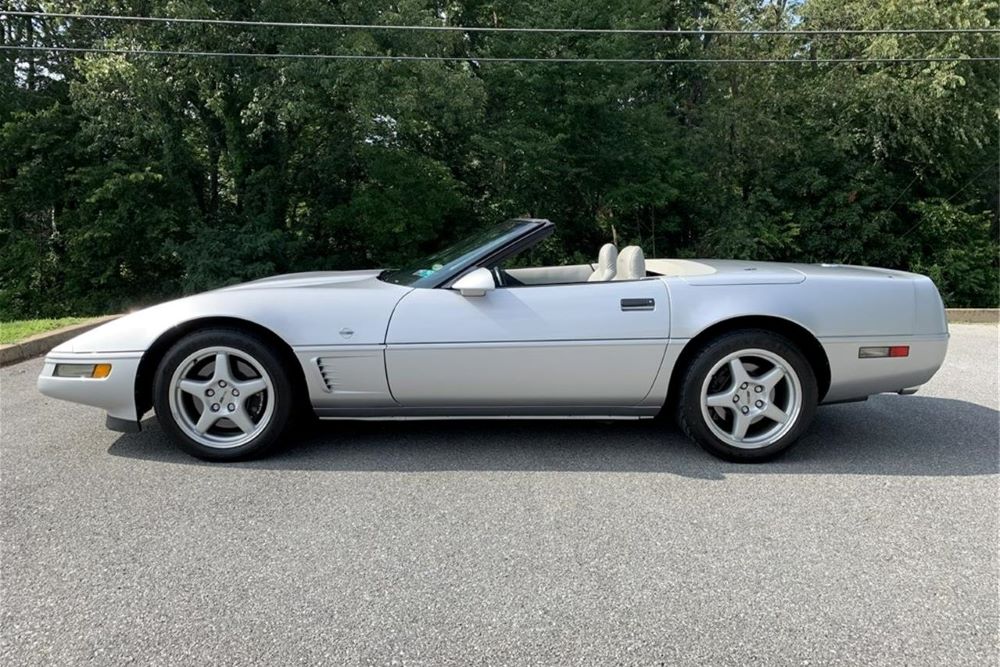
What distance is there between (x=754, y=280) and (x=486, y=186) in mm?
11423

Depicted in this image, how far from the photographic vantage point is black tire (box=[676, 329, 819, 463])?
11.1 ft

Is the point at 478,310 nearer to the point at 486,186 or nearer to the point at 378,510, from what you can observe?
the point at 378,510

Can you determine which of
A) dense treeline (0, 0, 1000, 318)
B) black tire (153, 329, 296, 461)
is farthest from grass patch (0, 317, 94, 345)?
dense treeline (0, 0, 1000, 318)

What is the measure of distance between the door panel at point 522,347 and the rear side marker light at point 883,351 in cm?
99

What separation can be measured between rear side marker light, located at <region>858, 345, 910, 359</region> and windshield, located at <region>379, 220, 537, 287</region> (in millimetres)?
1802

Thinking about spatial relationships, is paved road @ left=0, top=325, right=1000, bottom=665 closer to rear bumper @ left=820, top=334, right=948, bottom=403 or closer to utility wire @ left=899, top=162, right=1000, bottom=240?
rear bumper @ left=820, top=334, right=948, bottom=403

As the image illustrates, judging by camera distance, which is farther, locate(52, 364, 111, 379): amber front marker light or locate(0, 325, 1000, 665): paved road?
locate(52, 364, 111, 379): amber front marker light

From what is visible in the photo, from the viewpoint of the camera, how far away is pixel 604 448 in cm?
363

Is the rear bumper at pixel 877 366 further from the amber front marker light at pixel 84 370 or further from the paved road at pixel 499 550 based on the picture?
the amber front marker light at pixel 84 370

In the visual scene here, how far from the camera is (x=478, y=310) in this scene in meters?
3.38

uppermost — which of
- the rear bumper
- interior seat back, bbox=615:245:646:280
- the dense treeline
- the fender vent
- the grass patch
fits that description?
the dense treeline

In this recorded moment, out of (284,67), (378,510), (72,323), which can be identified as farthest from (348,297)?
(284,67)

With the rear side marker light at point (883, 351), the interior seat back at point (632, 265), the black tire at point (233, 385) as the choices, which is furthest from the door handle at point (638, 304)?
the black tire at point (233, 385)

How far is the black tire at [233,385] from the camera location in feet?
11.0
